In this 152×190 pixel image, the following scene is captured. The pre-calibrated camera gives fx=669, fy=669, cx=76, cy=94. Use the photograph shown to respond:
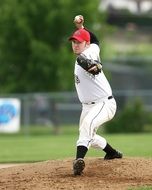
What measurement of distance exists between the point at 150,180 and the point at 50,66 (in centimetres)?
2003

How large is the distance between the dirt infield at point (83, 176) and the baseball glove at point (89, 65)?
1.40 metres

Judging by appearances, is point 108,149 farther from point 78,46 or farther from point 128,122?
point 128,122

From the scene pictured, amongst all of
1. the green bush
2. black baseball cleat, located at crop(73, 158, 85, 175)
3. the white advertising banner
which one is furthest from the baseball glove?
the green bush

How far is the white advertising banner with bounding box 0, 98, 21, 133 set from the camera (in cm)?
2562

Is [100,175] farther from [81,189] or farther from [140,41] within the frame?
[140,41]

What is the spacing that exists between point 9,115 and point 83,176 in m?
17.0

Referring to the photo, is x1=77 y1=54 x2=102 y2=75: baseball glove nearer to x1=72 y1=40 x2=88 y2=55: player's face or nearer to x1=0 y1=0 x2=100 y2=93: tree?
x1=72 y1=40 x2=88 y2=55: player's face

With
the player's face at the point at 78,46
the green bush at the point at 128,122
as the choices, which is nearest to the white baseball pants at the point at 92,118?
the player's face at the point at 78,46

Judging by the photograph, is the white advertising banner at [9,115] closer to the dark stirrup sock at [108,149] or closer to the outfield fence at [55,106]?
the outfield fence at [55,106]

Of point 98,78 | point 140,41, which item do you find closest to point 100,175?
point 98,78

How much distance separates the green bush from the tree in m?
3.13

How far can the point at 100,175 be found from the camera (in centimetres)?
909

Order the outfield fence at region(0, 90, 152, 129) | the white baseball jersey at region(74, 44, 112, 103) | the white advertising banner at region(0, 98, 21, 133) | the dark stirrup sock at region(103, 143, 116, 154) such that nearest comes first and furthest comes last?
1. the white baseball jersey at region(74, 44, 112, 103)
2. the dark stirrup sock at region(103, 143, 116, 154)
3. the white advertising banner at region(0, 98, 21, 133)
4. the outfield fence at region(0, 90, 152, 129)

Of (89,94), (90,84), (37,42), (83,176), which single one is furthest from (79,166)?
(37,42)
